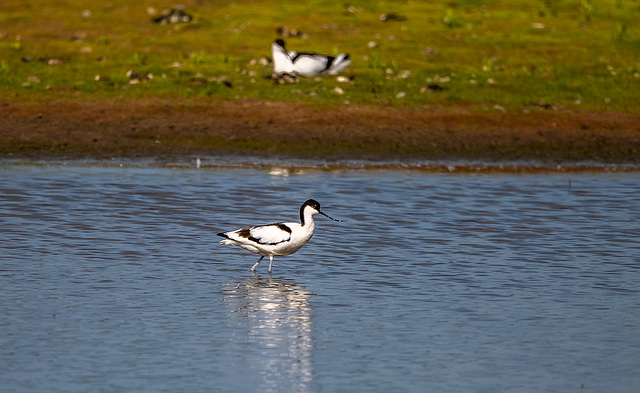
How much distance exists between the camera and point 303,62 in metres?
23.6

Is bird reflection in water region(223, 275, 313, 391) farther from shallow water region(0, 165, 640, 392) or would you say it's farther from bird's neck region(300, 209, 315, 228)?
bird's neck region(300, 209, 315, 228)

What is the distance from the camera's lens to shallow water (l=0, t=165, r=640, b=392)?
8148mm

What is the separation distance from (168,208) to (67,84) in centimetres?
776

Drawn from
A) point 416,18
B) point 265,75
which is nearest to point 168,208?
point 265,75

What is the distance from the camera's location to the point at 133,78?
23.4m

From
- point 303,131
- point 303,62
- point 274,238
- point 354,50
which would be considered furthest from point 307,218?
point 354,50

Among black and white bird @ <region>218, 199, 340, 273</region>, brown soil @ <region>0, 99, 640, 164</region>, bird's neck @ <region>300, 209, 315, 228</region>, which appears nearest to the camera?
black and white bird @ <region>218, 199, 340, 273</region>

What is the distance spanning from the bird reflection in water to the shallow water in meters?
0.03

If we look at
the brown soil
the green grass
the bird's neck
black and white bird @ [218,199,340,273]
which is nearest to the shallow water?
black and white bird @ [218,199,340,273]

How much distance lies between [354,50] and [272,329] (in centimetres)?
1782

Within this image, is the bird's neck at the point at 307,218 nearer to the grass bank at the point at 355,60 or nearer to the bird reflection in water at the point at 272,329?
the bird reflection in water at the point at 272,329

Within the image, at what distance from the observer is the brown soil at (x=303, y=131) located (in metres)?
20.9

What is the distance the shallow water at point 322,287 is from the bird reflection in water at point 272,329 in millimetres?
28

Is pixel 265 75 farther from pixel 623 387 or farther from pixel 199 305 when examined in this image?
pixel 623 387
